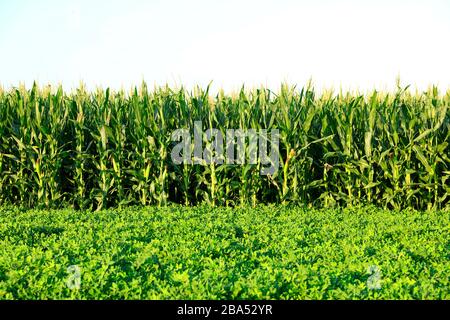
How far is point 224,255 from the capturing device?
6.30 meters

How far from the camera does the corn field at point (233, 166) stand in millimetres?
10711

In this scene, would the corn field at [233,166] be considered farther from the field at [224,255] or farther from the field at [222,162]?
the field at [224,255]

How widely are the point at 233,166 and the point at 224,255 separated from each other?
4.52 meters

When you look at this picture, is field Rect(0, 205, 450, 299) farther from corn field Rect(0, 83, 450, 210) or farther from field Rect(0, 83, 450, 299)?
corn field Rect(0, 83, 450, 210)

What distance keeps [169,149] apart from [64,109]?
2.51 m

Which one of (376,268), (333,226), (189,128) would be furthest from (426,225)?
(189,128)

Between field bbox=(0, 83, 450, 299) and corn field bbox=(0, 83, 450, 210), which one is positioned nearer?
field bbox=(0, 83, 450, 299)

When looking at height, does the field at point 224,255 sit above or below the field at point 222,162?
below

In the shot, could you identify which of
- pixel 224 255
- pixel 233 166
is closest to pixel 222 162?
pixel 233 166

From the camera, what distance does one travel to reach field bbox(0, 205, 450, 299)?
4.91 m

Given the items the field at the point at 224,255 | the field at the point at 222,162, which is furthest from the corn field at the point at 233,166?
the field at the point at 224,255

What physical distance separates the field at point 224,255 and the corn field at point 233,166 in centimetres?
120

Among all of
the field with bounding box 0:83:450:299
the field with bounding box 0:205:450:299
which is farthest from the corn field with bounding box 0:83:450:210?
the field with bounding box 0:205:450:299

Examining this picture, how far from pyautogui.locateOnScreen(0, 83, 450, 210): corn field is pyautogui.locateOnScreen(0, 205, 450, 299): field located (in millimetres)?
1202
